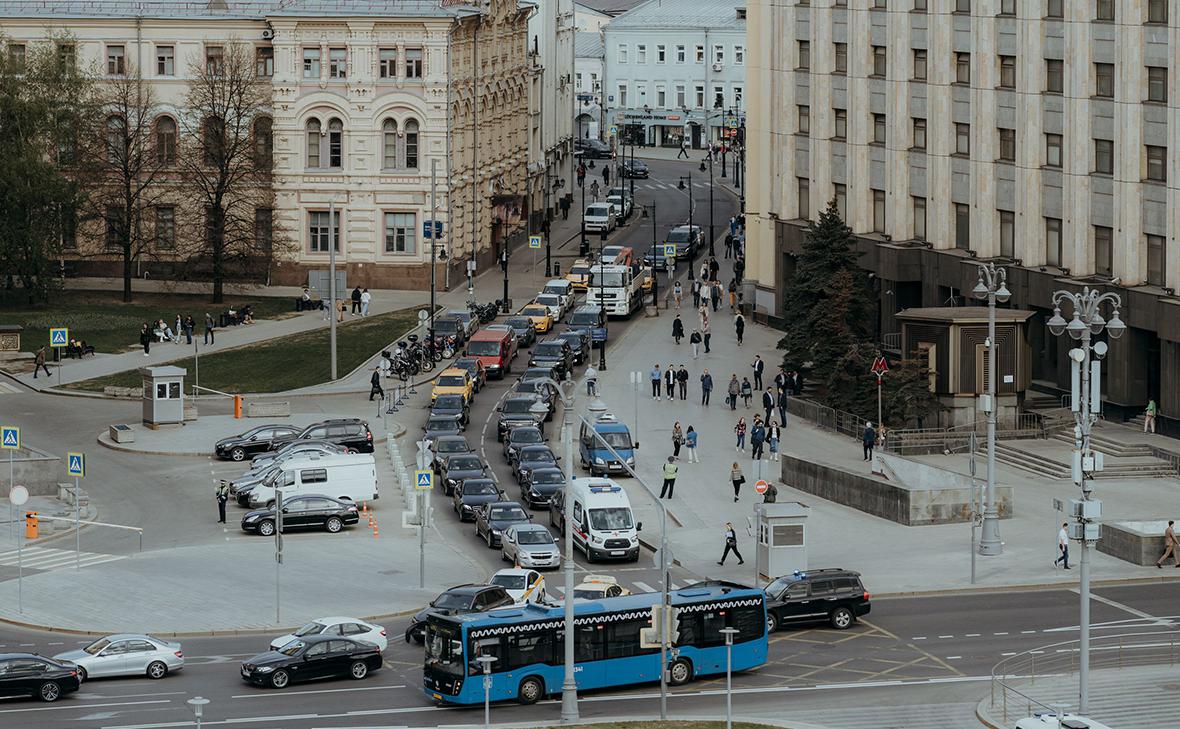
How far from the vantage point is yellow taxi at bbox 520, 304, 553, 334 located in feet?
365

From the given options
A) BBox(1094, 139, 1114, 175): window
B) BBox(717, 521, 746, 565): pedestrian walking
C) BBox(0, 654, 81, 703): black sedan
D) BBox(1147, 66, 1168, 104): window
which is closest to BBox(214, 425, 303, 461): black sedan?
BBox(717, 521, 746, 565): pedestrian walking

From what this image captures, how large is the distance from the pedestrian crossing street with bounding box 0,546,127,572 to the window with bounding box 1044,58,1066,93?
43873mm

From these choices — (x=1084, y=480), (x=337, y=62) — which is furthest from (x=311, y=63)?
(x=1084, y=480)

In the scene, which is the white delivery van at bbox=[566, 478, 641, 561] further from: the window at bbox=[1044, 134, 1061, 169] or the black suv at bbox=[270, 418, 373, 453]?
the window at bbox=[1044, 134, 1061, 169]

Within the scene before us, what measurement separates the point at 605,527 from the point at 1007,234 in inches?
1331

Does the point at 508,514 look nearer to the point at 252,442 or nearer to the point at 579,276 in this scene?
the point at 252,442

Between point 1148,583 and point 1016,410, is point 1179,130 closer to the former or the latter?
point 1016,410

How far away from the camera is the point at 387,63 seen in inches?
4850

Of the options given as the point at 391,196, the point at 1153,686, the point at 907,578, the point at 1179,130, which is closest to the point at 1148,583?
the point at 907,578

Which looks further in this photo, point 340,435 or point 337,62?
point 337,62

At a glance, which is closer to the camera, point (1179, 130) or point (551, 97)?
point (1179, 130)

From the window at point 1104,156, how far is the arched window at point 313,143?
49.3 metres

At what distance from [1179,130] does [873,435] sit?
54.4 ft

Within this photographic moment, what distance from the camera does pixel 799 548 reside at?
65.2 metres
